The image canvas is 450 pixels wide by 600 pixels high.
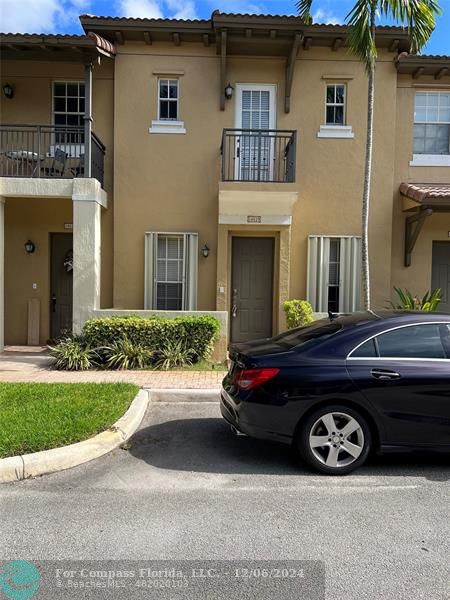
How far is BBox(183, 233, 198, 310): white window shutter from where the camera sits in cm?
1078

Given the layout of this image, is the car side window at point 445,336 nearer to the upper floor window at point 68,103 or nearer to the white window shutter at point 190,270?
the white window shutter at point 190,270

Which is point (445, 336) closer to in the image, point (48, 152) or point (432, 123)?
point (432, 123)

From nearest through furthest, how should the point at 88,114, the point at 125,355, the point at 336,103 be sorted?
the point at 125,355 < the point at 88,114 < the point at 336,103

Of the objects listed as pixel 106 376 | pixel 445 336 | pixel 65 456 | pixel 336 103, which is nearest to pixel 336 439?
pixel 445 336

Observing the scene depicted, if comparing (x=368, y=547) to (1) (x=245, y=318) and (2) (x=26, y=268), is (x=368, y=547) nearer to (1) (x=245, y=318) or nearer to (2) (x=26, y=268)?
(1) (x=245, y=318)

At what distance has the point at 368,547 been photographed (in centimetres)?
319

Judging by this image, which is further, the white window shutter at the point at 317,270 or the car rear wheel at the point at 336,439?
the white window shutter at the point at 317,270

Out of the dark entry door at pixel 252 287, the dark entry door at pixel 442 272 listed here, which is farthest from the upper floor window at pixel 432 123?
the dark entry door at pixel 252 287

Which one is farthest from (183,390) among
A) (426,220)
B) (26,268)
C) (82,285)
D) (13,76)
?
(13,76)

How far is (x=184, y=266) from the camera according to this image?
10844 millimetres

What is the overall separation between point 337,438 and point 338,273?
6.99 m

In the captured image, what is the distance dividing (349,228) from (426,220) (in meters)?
1.83

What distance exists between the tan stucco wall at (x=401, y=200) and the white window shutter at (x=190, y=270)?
461 cm

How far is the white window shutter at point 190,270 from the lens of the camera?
10.8 m
